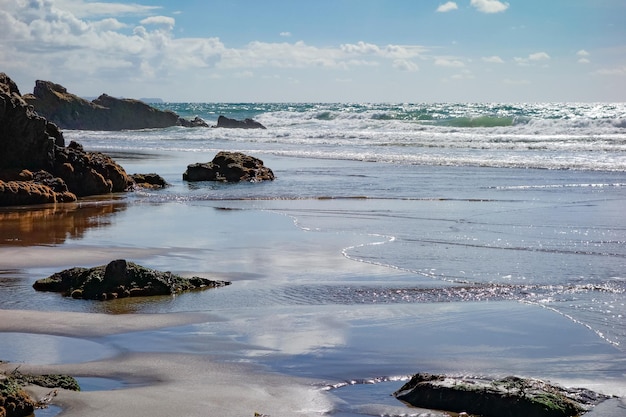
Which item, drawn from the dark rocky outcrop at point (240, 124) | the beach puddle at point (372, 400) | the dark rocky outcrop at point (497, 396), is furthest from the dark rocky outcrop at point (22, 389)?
the dark rocky outcrop at point (240, 124)

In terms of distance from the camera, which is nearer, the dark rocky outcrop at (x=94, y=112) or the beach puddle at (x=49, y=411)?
the beach puddle at (x=49, y=411)

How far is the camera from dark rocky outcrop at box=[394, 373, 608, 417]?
538cm

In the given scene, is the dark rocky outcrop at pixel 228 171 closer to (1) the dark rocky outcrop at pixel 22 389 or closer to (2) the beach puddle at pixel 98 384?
(2) the beach puddle at pixel 98 384

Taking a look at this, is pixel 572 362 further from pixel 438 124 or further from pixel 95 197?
pixel 438 124

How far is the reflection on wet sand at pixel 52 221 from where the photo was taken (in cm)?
1278

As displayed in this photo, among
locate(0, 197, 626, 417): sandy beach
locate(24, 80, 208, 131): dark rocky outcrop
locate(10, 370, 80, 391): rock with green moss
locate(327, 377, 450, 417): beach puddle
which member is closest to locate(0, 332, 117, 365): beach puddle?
locate(0, 197, 626, 417): sandy beach

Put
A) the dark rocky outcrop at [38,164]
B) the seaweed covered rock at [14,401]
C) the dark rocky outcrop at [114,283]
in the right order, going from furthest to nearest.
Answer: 1. the dark rocky outcrop at [38,164]
2. the dark rocky outcrop at [114,283]
3. the seaweed covered rock at [14,401]

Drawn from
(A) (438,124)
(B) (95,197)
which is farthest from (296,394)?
(A) (438,124)

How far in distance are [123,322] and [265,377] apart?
2156 millimetres

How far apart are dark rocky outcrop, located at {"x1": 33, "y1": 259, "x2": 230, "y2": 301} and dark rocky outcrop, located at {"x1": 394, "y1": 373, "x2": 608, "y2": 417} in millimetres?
3894

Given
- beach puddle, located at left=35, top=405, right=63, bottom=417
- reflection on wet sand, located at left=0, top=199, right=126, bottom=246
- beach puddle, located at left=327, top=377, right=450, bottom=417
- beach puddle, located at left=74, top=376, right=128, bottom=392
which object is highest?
beach puddle, located at left=327, top=377, right=450, bottom=417

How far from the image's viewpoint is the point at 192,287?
9266 millimetres

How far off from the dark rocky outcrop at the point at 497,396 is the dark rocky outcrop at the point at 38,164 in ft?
42.5

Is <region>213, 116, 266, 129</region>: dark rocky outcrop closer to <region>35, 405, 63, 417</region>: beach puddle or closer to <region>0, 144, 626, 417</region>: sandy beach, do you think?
<region>0, 144, 626, 417</region>: sandy beach
